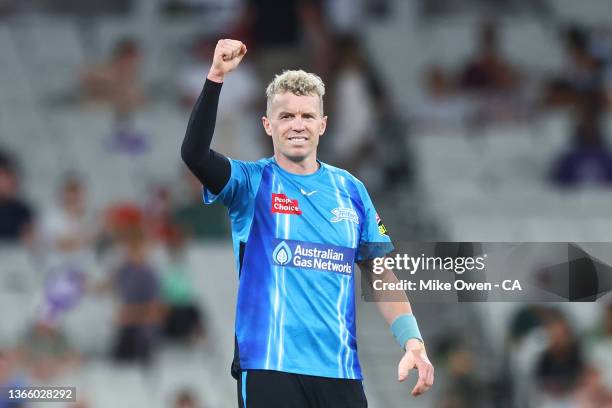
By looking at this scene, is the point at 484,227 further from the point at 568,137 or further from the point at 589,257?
the point at 589,257

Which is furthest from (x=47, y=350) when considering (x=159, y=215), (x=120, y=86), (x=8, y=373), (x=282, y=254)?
(x=282, y=254)

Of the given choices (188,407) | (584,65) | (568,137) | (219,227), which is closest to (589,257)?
(188,407)

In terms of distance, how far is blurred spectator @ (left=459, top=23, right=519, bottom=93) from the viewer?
16891 mm

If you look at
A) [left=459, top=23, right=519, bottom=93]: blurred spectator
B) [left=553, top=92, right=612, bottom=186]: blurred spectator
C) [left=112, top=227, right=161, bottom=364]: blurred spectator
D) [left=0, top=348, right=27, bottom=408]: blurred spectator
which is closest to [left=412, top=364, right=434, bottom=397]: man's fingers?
[left=0, top=348, right=27, bottom=408]: blurred spectator

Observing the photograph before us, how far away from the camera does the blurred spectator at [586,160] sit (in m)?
15.8

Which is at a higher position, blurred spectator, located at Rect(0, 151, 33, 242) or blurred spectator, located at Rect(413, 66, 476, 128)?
blurred spectator, located at Rect(413, 66, 476, 128)

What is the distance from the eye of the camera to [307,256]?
6258mm

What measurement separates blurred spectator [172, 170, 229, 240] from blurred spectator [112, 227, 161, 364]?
113cm

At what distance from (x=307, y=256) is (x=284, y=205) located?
0.85ft

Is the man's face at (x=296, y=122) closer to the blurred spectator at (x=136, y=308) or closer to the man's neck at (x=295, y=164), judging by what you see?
the man's neck at (x=295, y=164)

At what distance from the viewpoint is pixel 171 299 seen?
13.7 metres

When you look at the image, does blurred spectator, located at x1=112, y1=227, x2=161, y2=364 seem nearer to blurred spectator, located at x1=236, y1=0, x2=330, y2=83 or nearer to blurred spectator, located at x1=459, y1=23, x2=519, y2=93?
blurred spectator, located at x1=236, y1=0, x2=330, y2=83

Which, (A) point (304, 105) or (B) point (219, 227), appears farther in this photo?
(B) point (219, 227)

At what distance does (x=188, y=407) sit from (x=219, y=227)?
9.42 ft
